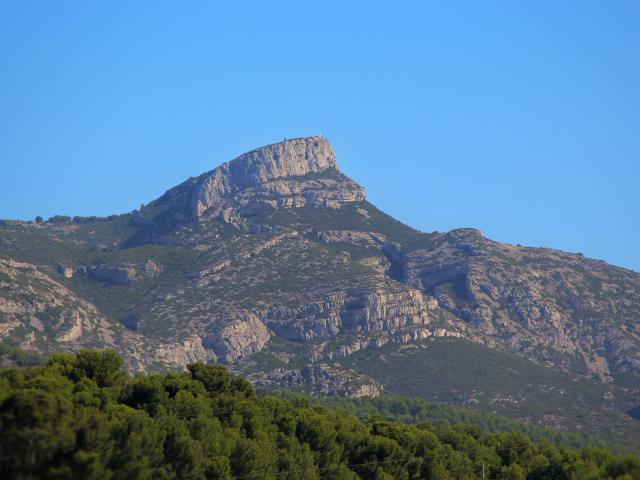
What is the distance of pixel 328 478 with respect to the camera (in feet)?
334

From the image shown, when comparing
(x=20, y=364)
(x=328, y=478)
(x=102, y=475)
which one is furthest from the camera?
(x=20, y=364)

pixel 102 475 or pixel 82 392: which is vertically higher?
pixel 82 392

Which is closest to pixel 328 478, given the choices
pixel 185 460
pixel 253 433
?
pixel 253 433

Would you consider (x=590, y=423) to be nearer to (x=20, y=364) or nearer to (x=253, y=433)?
(x=20, y=364)

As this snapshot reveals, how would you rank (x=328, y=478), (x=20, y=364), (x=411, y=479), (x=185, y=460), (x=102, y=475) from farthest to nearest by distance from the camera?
(x=20, y=364), (x=411, y=479), (x=328, y=478), (x=185, y=460), (x=102, y=475)

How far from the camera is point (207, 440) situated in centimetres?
9600

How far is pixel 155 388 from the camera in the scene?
4200 inches

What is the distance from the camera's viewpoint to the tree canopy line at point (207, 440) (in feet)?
266

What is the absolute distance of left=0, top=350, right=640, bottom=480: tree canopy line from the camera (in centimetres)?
8106

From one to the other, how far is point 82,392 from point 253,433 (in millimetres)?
14412

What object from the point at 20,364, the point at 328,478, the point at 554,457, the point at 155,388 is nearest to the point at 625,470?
the point at 554,457

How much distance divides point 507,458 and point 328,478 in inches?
1034

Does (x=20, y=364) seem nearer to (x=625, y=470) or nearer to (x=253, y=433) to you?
(x=253, y=433)

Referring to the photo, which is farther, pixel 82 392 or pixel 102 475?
pixel 82 392
